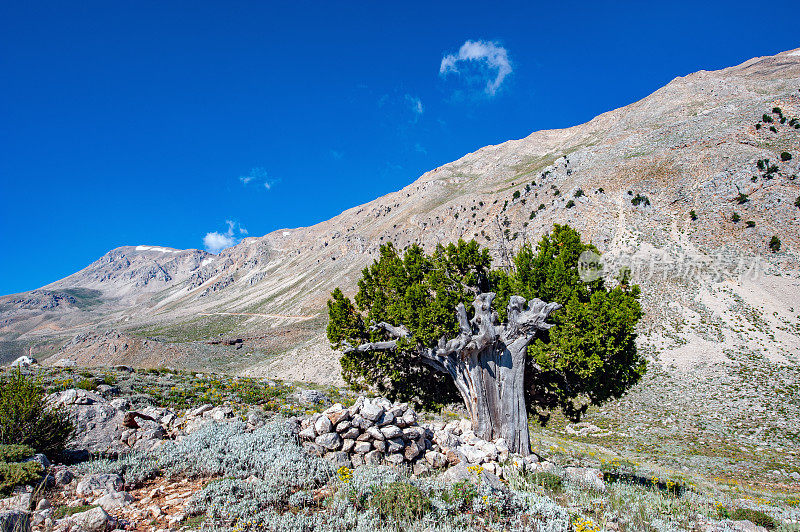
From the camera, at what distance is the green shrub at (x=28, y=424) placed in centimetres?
735

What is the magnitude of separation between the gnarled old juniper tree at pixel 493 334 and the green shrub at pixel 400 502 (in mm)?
5586

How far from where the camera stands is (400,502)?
5617mm

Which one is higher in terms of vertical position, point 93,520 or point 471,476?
point 93,520

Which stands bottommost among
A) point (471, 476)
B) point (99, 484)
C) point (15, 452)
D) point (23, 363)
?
point (471, 476)

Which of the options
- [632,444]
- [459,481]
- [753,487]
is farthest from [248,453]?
[632,444]

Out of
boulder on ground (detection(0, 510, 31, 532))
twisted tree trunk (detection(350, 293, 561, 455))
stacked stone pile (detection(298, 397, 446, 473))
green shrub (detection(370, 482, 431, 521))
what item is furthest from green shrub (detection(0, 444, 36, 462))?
twisted tree trunk (detection(350, 293, 561, 455))

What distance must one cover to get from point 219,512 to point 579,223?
57494 mm

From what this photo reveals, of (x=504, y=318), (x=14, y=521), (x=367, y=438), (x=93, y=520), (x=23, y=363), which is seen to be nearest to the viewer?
(x=14, y=521)

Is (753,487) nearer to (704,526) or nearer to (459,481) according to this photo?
(704,526)

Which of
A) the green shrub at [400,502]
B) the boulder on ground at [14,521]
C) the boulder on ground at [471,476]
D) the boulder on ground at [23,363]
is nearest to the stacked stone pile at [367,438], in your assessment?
the boulder on ground at [471,476]

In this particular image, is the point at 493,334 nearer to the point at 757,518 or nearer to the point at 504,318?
the point at 504,318

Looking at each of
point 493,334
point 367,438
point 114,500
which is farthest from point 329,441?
point 493,334

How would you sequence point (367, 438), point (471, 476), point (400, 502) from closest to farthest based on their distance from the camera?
point (400, 502) → point (471, 476) → point (367, 438)

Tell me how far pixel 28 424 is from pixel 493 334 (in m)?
11.6
